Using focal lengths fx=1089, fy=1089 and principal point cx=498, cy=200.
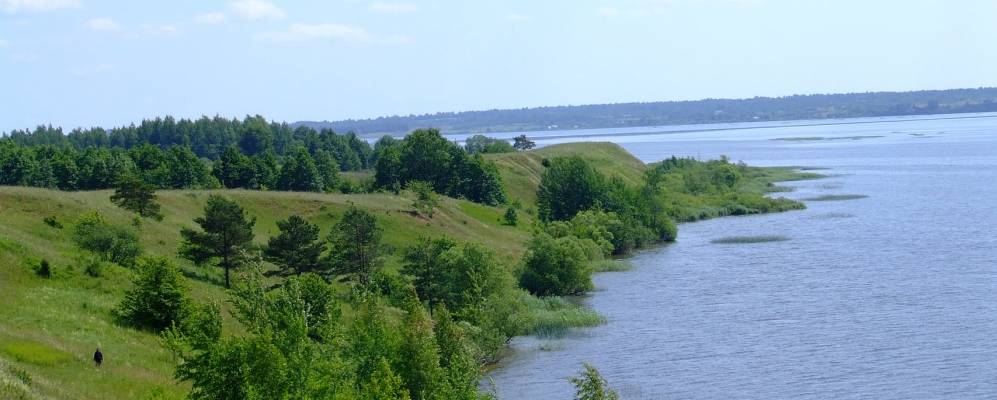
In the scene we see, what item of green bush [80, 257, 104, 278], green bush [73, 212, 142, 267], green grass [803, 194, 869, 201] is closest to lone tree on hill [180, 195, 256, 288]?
green bush [73, 212, 142, 267]

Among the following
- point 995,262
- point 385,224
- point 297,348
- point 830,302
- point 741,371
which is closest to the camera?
point 297,348

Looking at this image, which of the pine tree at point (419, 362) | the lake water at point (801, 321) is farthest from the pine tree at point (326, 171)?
the pine tree at point (419, 362)

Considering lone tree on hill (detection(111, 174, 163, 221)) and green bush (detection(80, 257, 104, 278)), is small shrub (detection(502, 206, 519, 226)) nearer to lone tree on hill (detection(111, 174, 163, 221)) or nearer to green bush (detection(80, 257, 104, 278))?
lone tree on hill (detection(111, 174, 163, 221))

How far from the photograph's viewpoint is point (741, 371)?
52.3 metres

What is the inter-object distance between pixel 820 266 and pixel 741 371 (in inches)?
1206

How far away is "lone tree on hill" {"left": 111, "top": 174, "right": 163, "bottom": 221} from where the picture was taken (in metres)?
74.3

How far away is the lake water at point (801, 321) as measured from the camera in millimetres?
50125

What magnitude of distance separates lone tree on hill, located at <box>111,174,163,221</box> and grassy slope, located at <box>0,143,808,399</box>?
3.64 ft

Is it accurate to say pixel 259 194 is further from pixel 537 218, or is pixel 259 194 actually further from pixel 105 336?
pixel 105 336

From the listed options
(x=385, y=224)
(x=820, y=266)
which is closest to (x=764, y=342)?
(x=820, y=266)

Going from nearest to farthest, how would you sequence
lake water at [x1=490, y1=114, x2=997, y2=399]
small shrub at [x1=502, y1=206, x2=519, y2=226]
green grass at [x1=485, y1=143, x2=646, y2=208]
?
lake water at [x1=490, y1=114, x2=997, y2=399]
small shrub at [x1=502, y1=206, x2=519, y2=226]
green grass at [x1=485, y1=143, x2=646, y2=208]

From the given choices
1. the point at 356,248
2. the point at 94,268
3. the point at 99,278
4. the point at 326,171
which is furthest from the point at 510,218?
the point at 99,278

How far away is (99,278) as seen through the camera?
55.5 metres

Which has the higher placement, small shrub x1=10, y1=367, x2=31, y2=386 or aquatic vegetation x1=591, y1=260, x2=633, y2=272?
small shrub x1=10, y1=367, x2=31, y2=386
